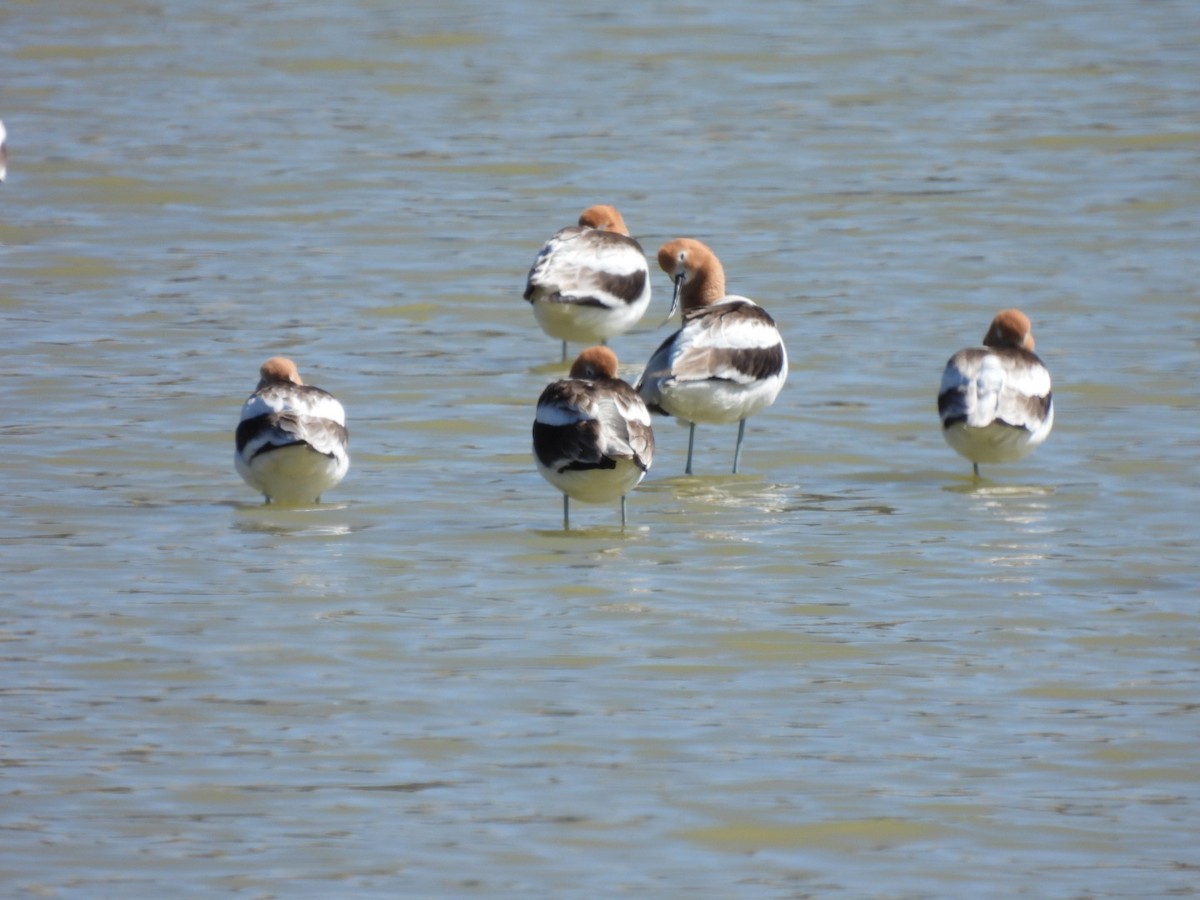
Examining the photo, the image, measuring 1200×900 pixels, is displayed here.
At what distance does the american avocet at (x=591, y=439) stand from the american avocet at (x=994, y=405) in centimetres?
169

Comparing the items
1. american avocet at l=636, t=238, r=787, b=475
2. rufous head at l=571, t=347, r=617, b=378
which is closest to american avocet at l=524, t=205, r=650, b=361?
american avocet at l=636, t=238, r=787, b=475

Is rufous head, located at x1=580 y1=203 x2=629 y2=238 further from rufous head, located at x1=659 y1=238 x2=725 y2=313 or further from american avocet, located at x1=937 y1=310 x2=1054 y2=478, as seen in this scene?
american avocet, located at x1=937 y1=310 x2=1054 y2=478

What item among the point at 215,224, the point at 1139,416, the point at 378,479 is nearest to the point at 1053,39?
the point at 215,224

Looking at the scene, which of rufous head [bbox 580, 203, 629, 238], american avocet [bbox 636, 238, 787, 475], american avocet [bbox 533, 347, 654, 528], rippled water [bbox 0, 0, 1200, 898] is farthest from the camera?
rufous head [bbox 580, 203, 629, 238]

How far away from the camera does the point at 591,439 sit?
9.56 metres

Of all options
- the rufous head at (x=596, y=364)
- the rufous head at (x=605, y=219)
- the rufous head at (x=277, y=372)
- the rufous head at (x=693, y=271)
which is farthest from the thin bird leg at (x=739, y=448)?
the rufous head at (x=605, y=219)

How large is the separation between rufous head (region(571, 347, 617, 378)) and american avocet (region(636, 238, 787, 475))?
0.91 meters

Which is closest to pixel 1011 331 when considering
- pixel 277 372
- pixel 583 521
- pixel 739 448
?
pixel 739 448

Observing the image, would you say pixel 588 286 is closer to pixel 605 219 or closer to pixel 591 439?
pixel 605 219

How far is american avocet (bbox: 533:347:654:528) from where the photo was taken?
31.4 feet

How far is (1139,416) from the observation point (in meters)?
12.4

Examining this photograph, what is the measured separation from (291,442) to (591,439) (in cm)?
133

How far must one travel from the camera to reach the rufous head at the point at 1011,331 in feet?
38.1

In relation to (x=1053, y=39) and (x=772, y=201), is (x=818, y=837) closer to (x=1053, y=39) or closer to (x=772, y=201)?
(x=772, y=201)
